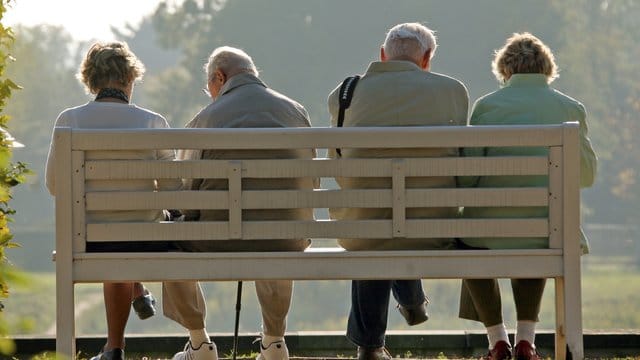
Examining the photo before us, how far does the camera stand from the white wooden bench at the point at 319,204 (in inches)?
182

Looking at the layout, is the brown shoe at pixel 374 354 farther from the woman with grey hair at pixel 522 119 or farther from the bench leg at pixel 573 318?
the bench leg at pixel 573 318

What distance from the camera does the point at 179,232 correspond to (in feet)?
15.3

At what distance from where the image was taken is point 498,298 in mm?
5379

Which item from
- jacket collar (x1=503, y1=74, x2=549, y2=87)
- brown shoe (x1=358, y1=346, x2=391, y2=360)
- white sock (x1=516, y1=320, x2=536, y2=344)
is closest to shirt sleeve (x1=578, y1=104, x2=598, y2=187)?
jacket collar (x1=503, y1=74, x2=549, y2=87)

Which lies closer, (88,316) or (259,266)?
(259,266)

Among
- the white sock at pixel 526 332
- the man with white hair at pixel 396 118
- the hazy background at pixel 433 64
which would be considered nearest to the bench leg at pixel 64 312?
the man with white hair at pixel 396 118

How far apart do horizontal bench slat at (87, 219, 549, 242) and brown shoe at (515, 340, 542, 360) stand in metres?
0.68

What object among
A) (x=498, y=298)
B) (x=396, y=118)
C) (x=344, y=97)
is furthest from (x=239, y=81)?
(x=498, y=298)

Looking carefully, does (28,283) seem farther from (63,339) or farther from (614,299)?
(614,299)

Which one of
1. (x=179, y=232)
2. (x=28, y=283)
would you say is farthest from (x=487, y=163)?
(x=28, y=283)

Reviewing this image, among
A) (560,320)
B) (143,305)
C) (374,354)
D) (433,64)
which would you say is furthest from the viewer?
(433,64)

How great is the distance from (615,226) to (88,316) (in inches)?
1150

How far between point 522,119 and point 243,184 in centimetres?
110

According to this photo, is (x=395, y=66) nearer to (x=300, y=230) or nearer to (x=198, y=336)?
(x=300, y=230)
